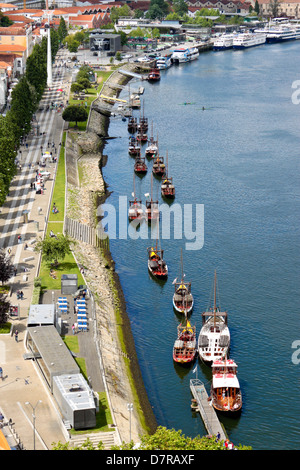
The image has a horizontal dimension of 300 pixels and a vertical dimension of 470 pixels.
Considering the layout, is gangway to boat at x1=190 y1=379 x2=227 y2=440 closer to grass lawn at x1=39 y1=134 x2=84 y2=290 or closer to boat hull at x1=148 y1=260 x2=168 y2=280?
grass lawn at x1=39 y1=134 x2=84 y2=290

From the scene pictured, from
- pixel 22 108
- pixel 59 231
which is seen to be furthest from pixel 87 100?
pixel 59 231

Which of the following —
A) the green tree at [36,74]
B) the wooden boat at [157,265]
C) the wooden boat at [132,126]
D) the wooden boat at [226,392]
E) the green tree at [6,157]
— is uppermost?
the green tree at [36,74]

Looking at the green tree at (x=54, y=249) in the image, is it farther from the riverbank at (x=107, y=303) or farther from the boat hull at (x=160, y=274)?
the boat hull at (x=160, y=274)

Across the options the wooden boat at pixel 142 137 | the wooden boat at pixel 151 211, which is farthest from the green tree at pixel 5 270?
the wooden boat at pixel 142 137

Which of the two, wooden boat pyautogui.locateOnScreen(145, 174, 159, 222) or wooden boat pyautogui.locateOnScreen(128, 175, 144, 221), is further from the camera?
wooden boat pyautogui.locateOnScreen(128, 175, 144, 221)

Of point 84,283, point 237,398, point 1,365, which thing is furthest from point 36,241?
point 237,398

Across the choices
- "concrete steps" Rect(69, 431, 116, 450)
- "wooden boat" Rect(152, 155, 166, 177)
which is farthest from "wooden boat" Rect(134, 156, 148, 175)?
"concrete steps" Rect(69, 431, 116, 450)
